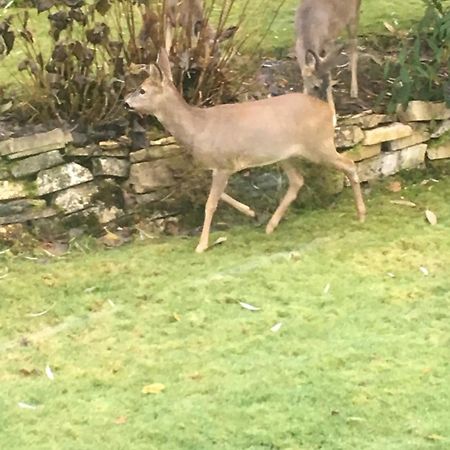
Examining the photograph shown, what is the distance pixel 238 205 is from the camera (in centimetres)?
611

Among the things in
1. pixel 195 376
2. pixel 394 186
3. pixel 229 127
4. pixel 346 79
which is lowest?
pixel 394 186

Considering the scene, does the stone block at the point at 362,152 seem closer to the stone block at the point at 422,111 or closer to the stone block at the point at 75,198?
the stone block at the point at 422,111

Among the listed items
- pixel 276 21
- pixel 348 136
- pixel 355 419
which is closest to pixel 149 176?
pixel 348 136

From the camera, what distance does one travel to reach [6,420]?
4.02m

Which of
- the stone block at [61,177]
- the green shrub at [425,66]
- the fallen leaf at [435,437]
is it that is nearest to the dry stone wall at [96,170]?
the stone block at [61,177]

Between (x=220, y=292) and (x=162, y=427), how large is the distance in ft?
4.32

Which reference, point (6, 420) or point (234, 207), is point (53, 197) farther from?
point (6, 420)

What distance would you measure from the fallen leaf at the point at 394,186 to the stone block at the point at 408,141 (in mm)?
214

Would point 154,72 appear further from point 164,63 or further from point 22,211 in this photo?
point 22,211

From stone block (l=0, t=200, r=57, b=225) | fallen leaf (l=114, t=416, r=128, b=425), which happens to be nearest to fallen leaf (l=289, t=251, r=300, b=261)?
stone block (l=0, t=200, r=57, b=225)

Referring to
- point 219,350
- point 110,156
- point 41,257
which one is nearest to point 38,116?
point 110,156

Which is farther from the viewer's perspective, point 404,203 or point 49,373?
point 404,203

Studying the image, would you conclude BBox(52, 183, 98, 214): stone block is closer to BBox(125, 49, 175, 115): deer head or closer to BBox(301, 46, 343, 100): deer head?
BBox(125, 49, 175, 115): deer head

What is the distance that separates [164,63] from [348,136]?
136 centimetres
